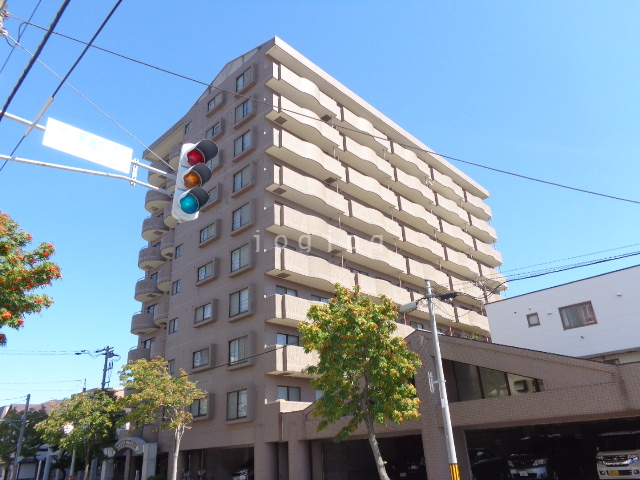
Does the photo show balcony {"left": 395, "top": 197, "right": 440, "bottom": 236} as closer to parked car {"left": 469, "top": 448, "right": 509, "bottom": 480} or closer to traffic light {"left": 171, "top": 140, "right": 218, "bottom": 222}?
parked car {"left": 469, "top": 448, "right": 509, "bottom": 480}

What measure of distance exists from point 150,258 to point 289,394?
21424 millimetres

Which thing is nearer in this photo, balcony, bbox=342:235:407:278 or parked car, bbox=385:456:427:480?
parked car, bbox=385:456:427:480

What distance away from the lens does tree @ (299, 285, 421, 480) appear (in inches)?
766

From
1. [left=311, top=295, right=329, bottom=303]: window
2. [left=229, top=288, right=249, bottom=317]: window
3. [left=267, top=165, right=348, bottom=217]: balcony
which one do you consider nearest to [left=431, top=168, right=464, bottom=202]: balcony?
[left=267, top=165, right=348, bottom=217]: balcony

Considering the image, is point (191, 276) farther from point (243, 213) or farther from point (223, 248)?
point (243, 213)

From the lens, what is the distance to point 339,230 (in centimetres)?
3719

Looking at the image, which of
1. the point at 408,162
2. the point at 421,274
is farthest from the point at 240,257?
the point at 408,162

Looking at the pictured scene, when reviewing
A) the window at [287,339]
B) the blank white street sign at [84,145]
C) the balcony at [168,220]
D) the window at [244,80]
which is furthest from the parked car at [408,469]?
the window at [244,80]

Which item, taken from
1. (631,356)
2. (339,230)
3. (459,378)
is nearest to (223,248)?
(339,230)

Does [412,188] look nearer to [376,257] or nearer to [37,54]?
[376,257]

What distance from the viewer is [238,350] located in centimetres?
3206

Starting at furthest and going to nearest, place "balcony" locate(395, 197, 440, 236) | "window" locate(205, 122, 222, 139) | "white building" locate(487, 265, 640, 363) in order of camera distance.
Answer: "balcony" locate(395, 197, 440, 236) → "window" locate(205, 122, 222, 139) → "white building" locate(487, 265, 640, 363)

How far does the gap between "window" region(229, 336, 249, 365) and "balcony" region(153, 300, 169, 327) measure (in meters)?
10.6

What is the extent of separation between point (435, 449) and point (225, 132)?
29.6m
